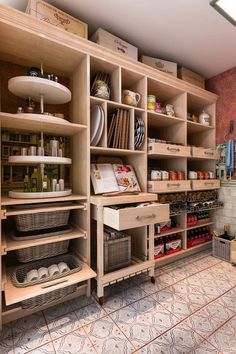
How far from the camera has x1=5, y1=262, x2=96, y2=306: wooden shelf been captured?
1.04m

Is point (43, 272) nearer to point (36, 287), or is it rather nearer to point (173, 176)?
point (36, 287)

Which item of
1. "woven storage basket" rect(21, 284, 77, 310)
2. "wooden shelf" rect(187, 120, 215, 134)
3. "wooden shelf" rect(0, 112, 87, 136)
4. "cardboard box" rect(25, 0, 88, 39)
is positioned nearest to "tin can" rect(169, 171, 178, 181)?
"wooden shelf" rect(187, 120, 215, 134)

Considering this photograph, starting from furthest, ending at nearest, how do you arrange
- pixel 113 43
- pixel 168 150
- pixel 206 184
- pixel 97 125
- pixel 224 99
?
pixel 224 99 < pixel 206 184 < pixel 168 150 < pixel 113 43 < pixel 97 125

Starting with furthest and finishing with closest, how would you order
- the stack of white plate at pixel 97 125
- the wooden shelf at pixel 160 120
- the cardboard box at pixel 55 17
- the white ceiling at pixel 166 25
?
the wooden shelf at pixel 160 120 < the stack of white plate at pixel 97 125 < the white ceiling at pixel 166 25 < the cardboard box at pixel 55 17

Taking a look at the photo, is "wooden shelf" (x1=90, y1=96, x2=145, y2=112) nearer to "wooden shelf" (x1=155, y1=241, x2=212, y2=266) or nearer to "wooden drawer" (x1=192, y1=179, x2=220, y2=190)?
"wooden drawer" (x1=192, y1=179, x2=220, y2=190)

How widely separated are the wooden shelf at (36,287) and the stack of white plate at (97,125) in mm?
936

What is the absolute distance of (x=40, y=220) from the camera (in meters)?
1.31

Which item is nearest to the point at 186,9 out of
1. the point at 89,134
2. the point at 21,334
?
the point at 89,134

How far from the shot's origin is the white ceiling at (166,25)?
1376 millimetres

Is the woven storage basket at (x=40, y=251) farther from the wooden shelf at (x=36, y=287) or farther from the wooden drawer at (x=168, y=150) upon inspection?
the wooden drawer at (x=168, y=150)

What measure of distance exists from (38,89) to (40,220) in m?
0.91

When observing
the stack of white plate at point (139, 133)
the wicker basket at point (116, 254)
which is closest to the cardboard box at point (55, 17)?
the stack of white plate at point (139, 133)

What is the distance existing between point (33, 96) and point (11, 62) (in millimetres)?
342

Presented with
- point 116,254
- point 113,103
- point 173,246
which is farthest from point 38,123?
point 173,246
